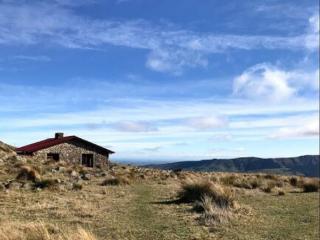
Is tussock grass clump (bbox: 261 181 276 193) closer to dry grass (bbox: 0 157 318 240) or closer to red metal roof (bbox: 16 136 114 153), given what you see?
dry grass (bbox: 0 157 318 240)

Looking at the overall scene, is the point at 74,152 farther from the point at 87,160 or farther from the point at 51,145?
the point at 51,145

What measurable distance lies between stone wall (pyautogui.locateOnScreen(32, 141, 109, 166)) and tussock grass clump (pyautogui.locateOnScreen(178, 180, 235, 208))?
103ft

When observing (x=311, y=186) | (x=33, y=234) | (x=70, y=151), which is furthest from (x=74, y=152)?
(x=33, y=234)

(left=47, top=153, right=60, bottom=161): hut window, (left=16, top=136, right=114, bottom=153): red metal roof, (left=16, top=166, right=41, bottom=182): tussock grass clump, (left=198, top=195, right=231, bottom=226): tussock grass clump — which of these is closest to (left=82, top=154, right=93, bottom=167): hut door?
(left=16, top=136, right=114, bottom=153): red metal roof

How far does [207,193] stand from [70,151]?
3486cm

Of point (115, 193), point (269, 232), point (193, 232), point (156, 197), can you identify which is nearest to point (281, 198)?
point (156, 197)

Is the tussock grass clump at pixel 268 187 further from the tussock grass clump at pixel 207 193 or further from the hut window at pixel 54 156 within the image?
the hut window at pixel 54 156

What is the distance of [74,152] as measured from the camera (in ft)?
172

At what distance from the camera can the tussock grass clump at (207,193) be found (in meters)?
17.9

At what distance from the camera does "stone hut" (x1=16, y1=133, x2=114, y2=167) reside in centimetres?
4991

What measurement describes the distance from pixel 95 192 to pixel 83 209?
21.1ft

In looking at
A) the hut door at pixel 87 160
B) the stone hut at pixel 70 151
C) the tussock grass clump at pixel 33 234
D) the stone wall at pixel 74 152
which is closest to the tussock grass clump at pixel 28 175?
the tussock grass clump at pixel 33 234

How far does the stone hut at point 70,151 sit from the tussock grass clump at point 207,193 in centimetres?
3055

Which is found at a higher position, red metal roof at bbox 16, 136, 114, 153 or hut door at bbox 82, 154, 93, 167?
red metal roof at bbox 16, 136, 114, 153
